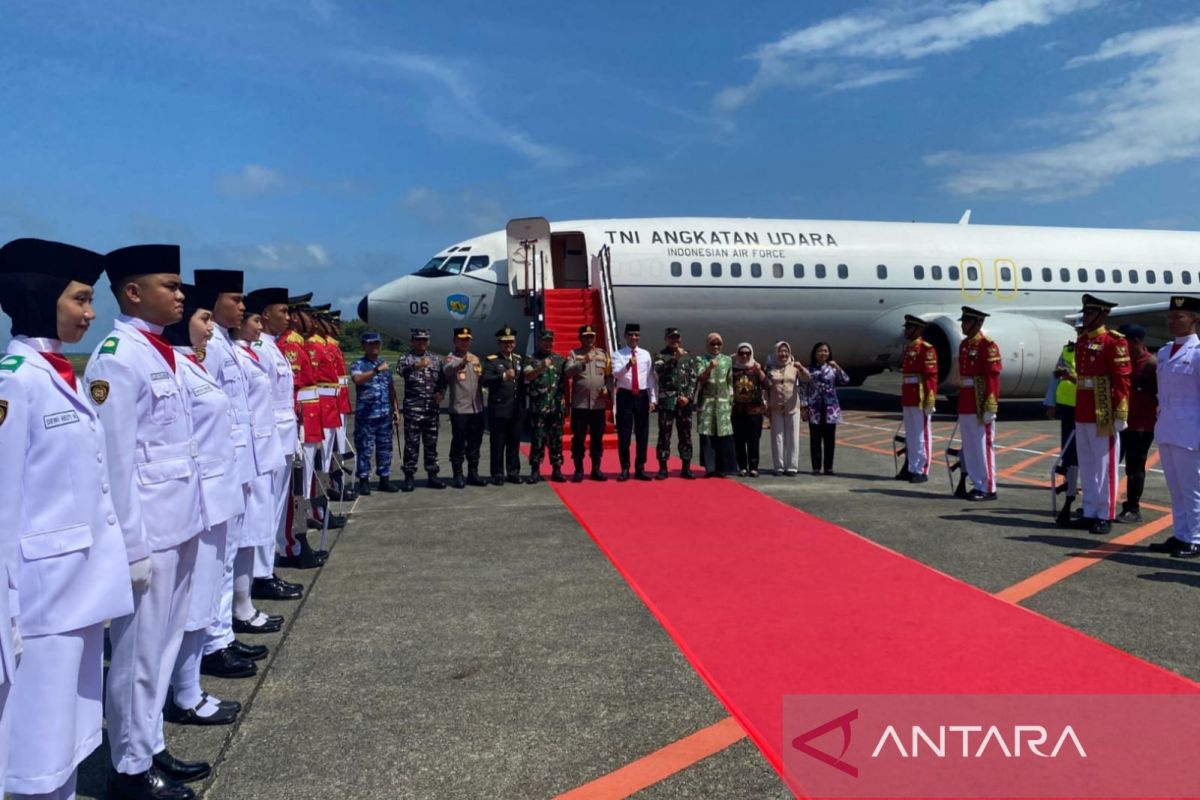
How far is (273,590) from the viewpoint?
521cm

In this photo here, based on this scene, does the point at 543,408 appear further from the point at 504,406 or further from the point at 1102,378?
the point at 1102,378

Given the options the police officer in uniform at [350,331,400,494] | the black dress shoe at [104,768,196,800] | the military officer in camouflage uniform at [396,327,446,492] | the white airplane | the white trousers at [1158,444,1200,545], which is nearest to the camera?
the black dress shoe at [104,768,196,800]

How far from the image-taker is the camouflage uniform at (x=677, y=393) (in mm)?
9555

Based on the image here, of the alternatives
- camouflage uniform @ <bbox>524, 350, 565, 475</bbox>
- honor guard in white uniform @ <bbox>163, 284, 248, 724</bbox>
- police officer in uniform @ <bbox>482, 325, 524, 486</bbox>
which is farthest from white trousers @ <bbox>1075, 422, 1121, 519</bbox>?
honor guard in white uniform @ <bbox>163, 284, 248, 724</bbox>

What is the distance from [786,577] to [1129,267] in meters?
16.9

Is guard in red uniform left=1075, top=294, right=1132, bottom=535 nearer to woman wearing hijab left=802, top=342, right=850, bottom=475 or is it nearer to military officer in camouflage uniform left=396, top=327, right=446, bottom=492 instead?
woman wearing hijab left=802, top=342, right=850, bottom=475

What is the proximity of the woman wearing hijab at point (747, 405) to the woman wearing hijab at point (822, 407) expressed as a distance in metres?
0.60

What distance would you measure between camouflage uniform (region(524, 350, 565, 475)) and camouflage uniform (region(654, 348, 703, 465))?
123 centimetres

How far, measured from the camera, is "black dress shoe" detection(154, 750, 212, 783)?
294 centimetres

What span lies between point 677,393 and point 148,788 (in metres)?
7.32

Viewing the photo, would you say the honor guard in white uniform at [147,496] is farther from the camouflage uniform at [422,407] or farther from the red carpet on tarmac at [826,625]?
the camouflage uniform at [422,407]

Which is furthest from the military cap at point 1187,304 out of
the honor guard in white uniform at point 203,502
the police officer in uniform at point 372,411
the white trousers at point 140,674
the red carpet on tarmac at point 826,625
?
the police officer in uniform at point 372,411

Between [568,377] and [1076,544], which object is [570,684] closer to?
[1076,544]

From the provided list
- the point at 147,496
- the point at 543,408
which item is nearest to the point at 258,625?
the point at 147,496
